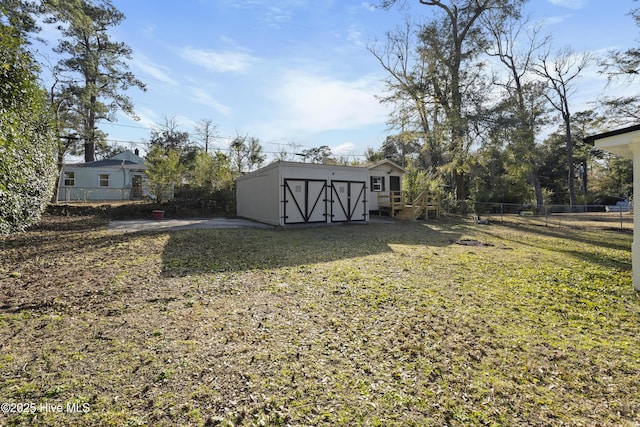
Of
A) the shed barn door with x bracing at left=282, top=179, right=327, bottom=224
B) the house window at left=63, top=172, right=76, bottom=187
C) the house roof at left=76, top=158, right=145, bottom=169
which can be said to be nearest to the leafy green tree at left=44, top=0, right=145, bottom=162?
the house roof at left=76, top=158, right=145, bottom=169

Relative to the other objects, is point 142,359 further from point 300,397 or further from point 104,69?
point 104,69

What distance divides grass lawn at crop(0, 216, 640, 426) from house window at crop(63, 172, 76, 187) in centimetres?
1918

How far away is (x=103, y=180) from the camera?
74.1 feet

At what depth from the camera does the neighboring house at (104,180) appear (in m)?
21.1

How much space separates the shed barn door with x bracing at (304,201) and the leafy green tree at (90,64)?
38.2 feet

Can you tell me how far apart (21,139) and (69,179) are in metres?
20.5

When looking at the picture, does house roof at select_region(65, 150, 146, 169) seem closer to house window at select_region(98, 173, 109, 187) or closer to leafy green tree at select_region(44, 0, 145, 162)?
house window at select_region(98, 173, 109, 187)

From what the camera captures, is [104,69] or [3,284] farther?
[104,69]

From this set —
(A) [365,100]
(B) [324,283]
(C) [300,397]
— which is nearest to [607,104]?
(A) [365,100]

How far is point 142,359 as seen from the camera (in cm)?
256

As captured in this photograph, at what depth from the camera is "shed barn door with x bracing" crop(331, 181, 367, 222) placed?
1347 cm

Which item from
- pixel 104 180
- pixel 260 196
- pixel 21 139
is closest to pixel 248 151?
pixel 104 180

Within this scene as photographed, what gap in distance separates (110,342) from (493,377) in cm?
331

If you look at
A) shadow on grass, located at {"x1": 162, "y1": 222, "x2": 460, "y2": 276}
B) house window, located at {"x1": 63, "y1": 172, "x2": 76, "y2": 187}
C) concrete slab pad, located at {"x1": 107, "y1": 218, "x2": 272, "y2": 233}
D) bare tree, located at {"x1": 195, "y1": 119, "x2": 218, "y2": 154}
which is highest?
bare tree, located at {"x1": 195, "y1": 119, "x2": 218, "y2": 154}
